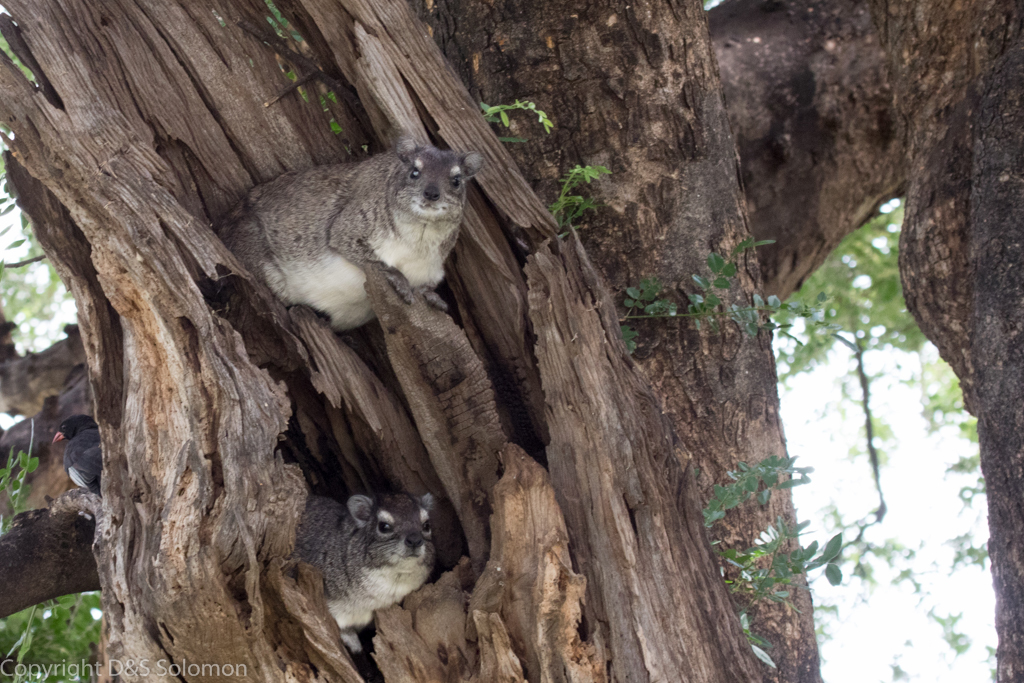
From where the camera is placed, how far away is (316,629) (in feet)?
10.2

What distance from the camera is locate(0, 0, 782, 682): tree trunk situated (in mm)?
3070

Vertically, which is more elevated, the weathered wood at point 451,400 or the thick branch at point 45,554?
the weathered wood at point 451,400

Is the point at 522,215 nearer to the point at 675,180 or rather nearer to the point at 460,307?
the point at 460,307

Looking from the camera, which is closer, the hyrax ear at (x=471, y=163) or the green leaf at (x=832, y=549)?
the green leaf at (x=832, y=549)

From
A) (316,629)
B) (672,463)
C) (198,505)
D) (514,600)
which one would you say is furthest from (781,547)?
(198,505)

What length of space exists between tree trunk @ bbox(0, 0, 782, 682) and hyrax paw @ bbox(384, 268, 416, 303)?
0.22ft

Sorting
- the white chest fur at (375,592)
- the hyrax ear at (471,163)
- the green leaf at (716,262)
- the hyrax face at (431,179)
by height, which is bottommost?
the white chest fur at (375,592)

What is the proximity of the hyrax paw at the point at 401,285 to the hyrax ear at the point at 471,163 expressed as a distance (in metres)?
0.55

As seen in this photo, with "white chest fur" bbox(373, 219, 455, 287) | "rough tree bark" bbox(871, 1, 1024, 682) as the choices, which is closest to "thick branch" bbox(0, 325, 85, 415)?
"white chest fur" bbox(373, 219, 455, 287)

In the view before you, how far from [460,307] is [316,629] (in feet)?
5.23

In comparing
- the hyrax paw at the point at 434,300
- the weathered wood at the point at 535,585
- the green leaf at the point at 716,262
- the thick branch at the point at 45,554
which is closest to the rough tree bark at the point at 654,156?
the green leaf at the point at 716,262

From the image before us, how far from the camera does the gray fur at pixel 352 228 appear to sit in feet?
13.0

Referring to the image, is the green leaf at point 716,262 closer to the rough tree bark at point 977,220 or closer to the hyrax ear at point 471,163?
the rough tree bark at point 977,220

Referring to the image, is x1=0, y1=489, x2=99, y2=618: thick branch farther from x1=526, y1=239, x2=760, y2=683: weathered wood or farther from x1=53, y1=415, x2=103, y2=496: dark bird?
x1=526, y1=239, x2=760, y2=683: weathered wood
